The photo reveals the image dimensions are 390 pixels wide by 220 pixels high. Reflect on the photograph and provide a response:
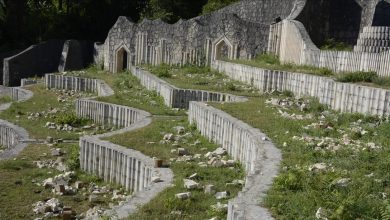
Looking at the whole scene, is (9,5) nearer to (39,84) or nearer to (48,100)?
(39,84)

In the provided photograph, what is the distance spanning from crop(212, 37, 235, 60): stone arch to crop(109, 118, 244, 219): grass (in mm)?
12253

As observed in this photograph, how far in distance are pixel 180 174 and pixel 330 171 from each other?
2.47m

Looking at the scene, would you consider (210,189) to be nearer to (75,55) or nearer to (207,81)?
(207,81)

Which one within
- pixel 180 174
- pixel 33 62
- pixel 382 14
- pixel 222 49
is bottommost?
pixel 180 174

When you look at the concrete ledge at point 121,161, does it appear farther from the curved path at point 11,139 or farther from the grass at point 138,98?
the curved path at point 11,139

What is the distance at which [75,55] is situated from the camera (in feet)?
103

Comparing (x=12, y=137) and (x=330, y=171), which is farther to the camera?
(x=12, y=137)

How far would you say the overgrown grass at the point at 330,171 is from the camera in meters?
4.84

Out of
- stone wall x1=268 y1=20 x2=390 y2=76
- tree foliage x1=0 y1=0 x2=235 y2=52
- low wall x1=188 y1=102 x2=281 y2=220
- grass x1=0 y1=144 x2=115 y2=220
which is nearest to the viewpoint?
low wall x1=188 y1=102 x2=281 y2=220

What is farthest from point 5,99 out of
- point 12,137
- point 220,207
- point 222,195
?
point 220,207

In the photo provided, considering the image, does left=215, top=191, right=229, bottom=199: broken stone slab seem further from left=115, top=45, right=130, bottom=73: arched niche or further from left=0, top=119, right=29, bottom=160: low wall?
left=115, top=45, right=130, bottom=73: arched niche

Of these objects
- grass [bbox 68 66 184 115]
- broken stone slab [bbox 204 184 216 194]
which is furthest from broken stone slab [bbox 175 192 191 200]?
grass [bbox 68 66 184 115]

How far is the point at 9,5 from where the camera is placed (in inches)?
1384

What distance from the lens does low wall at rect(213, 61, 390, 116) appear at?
9.65m
